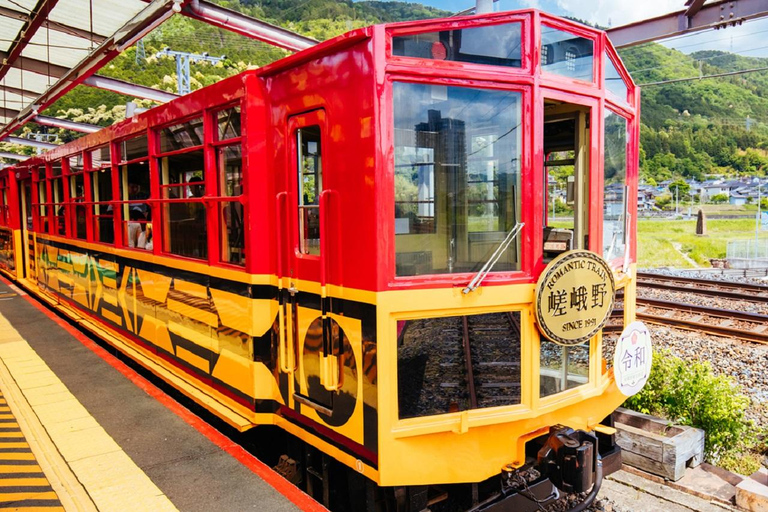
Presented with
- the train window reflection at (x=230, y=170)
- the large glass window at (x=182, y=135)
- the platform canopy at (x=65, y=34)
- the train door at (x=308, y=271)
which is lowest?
the train door at (x=308, y=271)

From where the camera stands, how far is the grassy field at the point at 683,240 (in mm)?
23781

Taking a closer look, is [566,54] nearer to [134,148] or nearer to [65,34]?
[134,148]

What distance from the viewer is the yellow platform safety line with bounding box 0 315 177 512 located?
3312 mm

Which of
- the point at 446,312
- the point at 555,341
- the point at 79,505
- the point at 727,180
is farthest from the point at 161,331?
the point at 727,180

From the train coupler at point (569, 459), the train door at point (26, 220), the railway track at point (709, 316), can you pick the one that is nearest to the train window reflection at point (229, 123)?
the train coupler at point (569, 459)

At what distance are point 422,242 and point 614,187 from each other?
5.15 ft

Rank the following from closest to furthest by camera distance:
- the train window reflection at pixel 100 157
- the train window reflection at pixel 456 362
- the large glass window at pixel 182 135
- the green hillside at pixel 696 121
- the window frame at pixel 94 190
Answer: the train window reflection at pixel 456 362 < the large glass window at pixel 182 135 < the window frame at pixel 94 190 < the train window reflection at pixel 100 157 < the green hillside at pixel 696 121

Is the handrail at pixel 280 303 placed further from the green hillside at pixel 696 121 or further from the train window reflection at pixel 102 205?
the green hillside at pixel 696 121

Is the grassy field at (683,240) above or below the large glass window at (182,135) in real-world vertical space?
below

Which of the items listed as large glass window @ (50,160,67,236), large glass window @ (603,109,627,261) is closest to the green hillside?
large glass window @ (50,160,67,236)

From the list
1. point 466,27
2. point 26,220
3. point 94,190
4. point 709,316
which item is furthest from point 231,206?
point 26,220

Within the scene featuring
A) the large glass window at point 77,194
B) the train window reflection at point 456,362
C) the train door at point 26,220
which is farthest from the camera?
the train door at point 26,220

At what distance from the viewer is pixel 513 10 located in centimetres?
308

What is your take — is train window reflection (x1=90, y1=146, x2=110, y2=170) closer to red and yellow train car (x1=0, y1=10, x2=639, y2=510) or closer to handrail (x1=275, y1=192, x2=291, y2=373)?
red and yellow train car (x1=0, y1=10, x2=639, y2=510)
